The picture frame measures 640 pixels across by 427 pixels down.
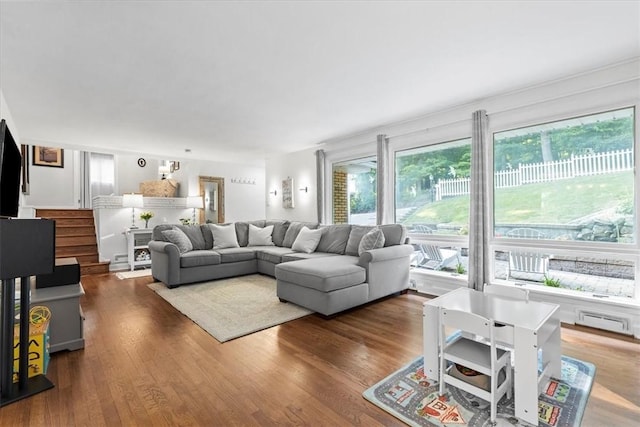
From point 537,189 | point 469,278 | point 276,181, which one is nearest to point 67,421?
point 469,278

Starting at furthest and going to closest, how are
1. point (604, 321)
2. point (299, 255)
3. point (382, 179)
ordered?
1. point (382, 179)
2. point (299, 255)
3. point (604, 321)

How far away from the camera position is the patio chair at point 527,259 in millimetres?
3445

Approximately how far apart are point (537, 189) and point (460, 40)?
2096 millimetres

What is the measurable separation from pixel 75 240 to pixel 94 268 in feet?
3.77

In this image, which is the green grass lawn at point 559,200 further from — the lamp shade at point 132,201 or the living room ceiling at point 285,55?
the lamp shade at point 132,201

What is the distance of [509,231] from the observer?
11.9 ft

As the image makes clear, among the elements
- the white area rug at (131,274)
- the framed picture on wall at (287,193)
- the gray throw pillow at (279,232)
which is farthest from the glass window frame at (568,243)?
the white area rug at (131,274)

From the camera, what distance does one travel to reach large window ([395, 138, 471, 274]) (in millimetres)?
4117

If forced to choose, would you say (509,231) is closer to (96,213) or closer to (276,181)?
(276,181)

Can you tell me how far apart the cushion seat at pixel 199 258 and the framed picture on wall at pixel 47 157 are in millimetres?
6330

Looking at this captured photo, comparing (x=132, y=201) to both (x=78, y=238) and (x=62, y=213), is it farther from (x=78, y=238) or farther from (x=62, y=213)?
(x=62, y=213)

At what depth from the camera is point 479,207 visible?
3.64 metres

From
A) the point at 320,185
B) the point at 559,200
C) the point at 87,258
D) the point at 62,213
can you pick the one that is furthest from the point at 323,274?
the point at 62,213

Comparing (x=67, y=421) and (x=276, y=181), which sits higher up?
(x=276, y=181)
